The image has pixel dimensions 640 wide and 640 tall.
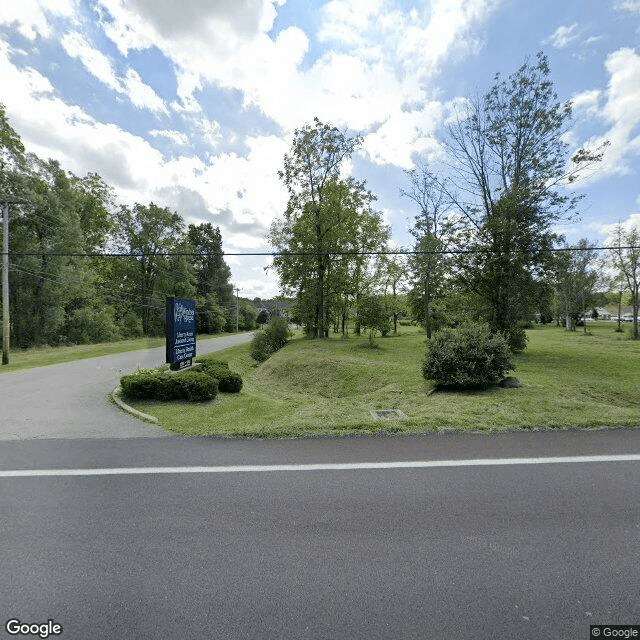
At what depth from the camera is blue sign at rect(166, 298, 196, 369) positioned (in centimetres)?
948

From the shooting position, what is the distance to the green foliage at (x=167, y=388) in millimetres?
8469

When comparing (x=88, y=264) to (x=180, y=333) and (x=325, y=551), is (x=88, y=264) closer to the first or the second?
(x=180, y=333)

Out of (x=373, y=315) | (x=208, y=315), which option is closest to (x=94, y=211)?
(x=208, y=315)

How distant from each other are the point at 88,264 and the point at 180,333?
3024cm

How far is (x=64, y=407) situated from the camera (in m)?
8.00

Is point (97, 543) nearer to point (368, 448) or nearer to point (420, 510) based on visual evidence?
point (420, 510)

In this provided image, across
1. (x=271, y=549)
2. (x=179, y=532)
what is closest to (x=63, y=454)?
(x=179, y=532)

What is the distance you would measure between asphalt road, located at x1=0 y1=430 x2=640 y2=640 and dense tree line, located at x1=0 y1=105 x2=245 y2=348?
807 centimetres

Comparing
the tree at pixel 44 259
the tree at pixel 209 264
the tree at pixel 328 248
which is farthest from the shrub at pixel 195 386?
the tree at pixel 209 264

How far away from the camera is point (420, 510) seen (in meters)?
3.37

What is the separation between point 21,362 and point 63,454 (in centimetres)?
1587

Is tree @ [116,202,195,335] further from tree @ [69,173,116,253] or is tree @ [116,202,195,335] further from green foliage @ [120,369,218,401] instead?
green foliage @ [120,369,218,401]

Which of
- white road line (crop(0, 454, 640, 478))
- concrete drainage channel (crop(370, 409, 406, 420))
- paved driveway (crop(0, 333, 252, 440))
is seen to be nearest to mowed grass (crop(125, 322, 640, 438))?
concrete drainage channel (crop(370, 409, 406, 420))

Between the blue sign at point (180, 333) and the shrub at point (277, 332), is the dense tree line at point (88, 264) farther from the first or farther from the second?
the shrub at point (277, 332)
